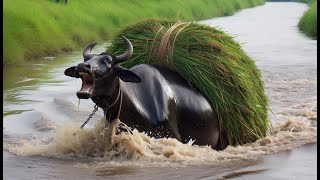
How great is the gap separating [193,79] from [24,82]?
6.94 metres

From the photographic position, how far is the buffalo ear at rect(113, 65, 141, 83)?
679 centimetres

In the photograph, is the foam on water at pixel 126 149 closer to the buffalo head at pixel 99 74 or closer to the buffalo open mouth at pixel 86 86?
the buffalo head at pixel 99 74

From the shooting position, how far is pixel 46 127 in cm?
950

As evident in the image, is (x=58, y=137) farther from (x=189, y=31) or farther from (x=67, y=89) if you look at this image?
(x=67, y=89)

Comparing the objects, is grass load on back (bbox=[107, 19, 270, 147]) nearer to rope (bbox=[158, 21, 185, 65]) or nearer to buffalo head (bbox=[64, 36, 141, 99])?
rope (bbox=[158, 21, 185, 65])

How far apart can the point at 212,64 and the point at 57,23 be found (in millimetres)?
14349

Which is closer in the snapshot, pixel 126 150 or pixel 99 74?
pixel 99 74

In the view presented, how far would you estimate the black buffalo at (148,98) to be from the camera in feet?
22.0

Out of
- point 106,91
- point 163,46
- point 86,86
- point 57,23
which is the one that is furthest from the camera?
point 57,23

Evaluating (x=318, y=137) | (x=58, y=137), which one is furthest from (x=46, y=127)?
(x=318, y=137)

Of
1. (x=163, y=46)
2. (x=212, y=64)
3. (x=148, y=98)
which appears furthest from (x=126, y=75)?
(x=212, y=64)

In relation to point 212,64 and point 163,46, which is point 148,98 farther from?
point 212,64

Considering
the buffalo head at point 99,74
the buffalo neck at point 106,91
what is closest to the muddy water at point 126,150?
the buffalo neck at point 106,91

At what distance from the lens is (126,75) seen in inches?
268
